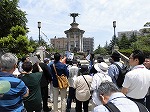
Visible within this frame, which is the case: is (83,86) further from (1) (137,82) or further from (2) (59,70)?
(1) (137,82)

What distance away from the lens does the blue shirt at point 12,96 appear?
395 centimetres

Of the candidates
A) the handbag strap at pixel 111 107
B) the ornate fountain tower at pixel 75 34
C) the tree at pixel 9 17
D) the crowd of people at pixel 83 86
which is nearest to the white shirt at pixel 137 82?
the crowd of people at pixel 83 86

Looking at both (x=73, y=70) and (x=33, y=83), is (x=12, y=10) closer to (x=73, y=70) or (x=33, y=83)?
(x=73, y=70)

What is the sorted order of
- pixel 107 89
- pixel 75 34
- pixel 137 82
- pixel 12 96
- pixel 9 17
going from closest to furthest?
pixel 107 89 → pixel 12 96 → pixel 137 82 → pixel 9 17 → pixel 75 34

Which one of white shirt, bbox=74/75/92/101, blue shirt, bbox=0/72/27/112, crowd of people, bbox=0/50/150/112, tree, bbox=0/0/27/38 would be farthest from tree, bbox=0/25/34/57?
blue shirt, bbox=0/72/27/112

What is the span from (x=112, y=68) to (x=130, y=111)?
4.25 metres

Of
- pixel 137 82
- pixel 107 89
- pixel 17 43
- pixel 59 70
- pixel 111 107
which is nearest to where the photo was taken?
pixel 111 107

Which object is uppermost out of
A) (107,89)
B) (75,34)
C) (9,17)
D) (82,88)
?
(75,34)

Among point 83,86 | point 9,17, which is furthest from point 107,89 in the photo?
point 9,17

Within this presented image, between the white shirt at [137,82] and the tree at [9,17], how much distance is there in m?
23.7

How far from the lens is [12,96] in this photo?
4.00 m

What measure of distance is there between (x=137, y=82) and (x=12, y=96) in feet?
7.32

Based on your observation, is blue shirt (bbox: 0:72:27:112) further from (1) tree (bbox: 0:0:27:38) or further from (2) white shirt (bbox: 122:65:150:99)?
(1) tree (bbox: 0:0:27:38)

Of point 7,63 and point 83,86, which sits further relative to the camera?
point 83,86
